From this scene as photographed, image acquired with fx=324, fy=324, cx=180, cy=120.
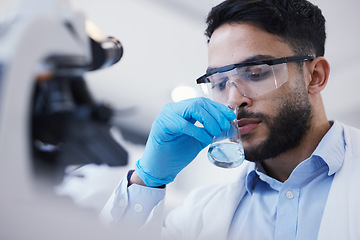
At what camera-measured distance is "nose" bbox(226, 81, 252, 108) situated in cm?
121

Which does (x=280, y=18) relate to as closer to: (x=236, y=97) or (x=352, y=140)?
(x=236, y=97)

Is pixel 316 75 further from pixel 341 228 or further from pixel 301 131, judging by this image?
pixel 341 228

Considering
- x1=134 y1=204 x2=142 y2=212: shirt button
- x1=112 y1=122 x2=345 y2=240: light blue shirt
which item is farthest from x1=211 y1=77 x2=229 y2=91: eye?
x1=134 y1=204 x2=142 y2=212: shirt button

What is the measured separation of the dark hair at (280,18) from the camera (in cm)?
139

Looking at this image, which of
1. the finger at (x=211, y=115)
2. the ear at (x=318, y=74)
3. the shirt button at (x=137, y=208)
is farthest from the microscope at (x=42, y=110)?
the ear at (x=318, y=74)

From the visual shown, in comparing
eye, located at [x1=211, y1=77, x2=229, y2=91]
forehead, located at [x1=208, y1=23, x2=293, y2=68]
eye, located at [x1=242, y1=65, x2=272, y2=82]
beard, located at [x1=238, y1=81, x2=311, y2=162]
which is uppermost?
forehead, located at [x1=208, y1=23, x2=293, y2=68]

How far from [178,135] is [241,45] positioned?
1.62ft

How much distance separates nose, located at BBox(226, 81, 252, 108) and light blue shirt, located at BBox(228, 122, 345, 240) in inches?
12.8

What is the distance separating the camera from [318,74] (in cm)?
154

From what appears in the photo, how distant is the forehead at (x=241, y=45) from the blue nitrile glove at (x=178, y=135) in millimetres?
284

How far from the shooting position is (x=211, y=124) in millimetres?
1064

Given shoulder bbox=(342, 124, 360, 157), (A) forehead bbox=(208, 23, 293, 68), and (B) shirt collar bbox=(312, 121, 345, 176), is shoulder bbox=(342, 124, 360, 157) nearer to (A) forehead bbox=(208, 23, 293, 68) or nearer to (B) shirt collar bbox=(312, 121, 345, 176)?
(B) shirt collar bbox=(312, 121, 345, 176)

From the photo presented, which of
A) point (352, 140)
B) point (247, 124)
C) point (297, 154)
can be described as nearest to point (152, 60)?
point (247, 124)

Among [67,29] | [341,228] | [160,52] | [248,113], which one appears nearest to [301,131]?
[248,113]
